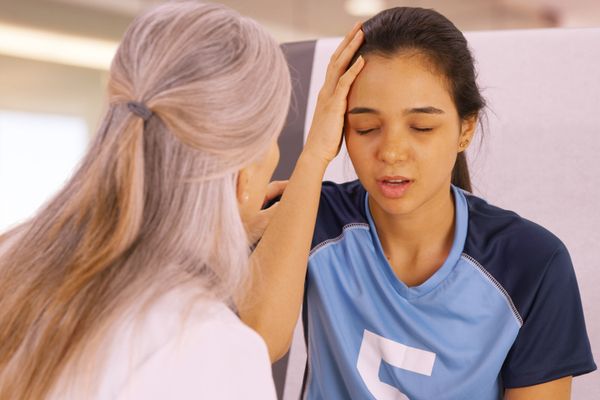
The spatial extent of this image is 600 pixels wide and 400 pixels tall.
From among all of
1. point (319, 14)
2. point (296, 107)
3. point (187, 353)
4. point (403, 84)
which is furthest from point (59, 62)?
point (187, 353)

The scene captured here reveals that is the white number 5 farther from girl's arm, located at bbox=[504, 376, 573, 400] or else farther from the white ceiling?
the white ceiling

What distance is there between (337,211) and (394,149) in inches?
7.6

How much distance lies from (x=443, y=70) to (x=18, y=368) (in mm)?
632

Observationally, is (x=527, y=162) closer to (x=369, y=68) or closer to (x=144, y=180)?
(x=369, y=68)

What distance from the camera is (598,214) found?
4.24ft

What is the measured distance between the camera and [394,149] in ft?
3.08

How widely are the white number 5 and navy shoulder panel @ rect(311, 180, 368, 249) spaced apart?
157 millimetres

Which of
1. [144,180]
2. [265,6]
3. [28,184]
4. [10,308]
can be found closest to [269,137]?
[144,180]

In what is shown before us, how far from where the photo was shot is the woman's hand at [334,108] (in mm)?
993

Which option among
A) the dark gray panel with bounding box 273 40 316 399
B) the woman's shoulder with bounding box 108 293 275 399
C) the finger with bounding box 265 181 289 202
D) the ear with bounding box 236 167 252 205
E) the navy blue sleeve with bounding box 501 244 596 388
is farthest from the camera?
the dark gray panel with bounding box 273 40 316 399

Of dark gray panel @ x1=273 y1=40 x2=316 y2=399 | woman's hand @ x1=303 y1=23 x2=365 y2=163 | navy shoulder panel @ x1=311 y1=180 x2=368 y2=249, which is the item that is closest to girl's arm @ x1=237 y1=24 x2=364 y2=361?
woman's hand @ x1=303 y1=23 x2=365 y2=163

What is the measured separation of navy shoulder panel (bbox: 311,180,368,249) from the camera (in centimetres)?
108

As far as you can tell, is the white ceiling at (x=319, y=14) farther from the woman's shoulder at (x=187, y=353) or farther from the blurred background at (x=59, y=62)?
the woman's shoulder at (x=187, y=353)

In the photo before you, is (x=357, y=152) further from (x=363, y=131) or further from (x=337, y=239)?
(x=337, y=239)
